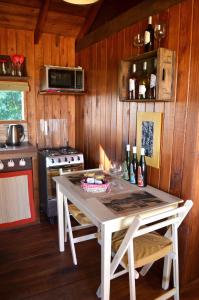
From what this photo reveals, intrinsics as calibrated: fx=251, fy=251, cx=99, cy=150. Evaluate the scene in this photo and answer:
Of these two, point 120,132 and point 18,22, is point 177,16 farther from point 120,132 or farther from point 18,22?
point 18,22

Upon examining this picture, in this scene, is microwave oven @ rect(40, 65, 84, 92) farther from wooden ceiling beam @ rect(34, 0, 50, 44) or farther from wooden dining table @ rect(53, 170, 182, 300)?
wooden dining table @ rect(53, 170, 182, 300)

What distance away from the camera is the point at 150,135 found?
2143 mm

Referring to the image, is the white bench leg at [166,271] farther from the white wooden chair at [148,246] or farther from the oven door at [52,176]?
the oven door at [52,176]

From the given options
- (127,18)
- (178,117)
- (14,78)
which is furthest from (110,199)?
(14,78)

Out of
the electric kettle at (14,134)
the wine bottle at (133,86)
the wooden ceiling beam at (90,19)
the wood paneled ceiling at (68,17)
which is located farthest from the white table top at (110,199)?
the wooden ceiling beam at (90,19)

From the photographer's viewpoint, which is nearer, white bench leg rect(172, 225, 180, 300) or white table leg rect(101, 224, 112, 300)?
white table leg rect(101, 224, 112, 300)

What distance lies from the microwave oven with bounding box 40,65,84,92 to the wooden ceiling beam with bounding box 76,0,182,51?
1.30 feet

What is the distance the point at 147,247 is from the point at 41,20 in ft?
8.78

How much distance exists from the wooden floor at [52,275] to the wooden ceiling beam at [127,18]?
7.08ft

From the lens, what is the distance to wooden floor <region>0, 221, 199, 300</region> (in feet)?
6.22

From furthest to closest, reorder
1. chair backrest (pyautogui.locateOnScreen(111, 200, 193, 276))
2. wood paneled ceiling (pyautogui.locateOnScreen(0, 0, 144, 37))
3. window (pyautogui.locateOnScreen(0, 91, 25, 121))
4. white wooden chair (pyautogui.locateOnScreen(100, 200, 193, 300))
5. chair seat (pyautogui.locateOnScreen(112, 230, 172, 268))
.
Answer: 1. window (pyautogui.locateOnScreen(0, 91, 25, 121))
2. wood paneled ceiling (pyautogui.locateOnScreen(0, 0, 144, 37))
3. chair seat (pyautogui.locateOnScreen(112, 230, 172, 268))
4. white wooden chair (pyautogui.locateOnScreen(100, 200, 193, 300))
5. chair backrest (pyautogui.locateOnScreen(111, 200, 193, 276))

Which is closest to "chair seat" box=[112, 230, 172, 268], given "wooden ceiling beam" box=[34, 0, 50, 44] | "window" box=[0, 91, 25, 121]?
"window" box=[0, 91, 25, 121]

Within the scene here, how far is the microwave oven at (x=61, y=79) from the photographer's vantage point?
3.00 meters

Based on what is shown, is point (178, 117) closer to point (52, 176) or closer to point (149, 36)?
point (149, 36)
